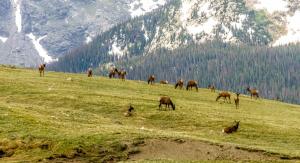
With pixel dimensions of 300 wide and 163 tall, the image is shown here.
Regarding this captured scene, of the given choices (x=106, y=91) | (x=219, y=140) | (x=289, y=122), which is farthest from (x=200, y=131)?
(x=106, y=91)

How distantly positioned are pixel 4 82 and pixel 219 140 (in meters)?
35.3

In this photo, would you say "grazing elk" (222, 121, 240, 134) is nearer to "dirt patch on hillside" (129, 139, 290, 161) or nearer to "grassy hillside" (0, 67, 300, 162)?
"grassy hillside" (0, 67, 300, 162)

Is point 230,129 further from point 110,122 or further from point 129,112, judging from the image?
point 129,112

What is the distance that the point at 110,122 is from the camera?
57.4 meters

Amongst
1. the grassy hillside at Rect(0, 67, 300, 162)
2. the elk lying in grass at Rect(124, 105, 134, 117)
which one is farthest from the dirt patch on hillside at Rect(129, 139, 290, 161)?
the elk lying in grass at Rect(124, 105, 134, 117)

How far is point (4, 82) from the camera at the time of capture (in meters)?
77.1

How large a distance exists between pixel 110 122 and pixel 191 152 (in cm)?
1386

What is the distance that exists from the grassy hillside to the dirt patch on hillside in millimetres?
394

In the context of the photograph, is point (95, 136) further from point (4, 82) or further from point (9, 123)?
point (4, 82)

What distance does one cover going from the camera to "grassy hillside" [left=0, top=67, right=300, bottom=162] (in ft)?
149

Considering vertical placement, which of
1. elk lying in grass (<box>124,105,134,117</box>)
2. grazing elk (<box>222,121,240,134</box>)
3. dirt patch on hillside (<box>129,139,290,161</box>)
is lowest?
dirt patch on hillside (<box>129,139,290,161</box>)

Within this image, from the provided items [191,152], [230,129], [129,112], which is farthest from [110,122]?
[191,152]

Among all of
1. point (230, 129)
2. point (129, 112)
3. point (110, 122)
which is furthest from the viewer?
point (129, 112)

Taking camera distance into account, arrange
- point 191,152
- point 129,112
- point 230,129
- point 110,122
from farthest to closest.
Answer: point 129,112 → point 110,122 → point 230,129 → point 191,152
